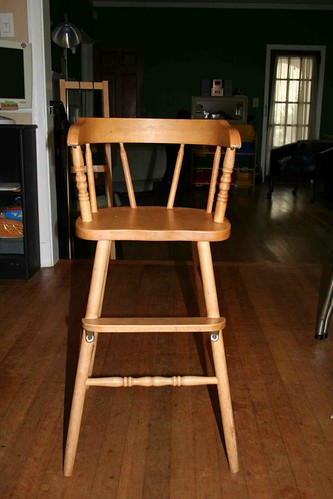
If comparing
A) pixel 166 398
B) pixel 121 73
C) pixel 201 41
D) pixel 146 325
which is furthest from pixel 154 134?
pixel 201 41

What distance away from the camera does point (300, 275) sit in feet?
9.41

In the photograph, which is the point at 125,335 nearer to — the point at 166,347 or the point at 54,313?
the point at 166,347

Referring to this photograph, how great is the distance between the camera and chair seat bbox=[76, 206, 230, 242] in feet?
4.10

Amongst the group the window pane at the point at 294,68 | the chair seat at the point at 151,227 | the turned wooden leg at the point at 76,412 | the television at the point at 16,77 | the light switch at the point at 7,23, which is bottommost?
the turned wooden leg at the point at 76,412

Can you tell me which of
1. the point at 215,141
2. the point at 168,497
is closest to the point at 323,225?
the point at 215,141

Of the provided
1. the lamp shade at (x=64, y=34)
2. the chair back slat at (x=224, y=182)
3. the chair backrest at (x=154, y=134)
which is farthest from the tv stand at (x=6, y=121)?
the lamp shade at (x=64, y=34)

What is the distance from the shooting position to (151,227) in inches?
50.9

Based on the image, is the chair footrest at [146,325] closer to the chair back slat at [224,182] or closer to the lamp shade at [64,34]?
the chair back slat at [224,182]

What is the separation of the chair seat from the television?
158cm

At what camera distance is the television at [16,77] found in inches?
107

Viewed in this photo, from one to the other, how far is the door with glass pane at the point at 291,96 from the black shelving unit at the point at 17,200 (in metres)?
6.20

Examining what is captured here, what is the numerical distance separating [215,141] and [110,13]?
7294 mm

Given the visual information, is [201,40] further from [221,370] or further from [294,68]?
[221,370]

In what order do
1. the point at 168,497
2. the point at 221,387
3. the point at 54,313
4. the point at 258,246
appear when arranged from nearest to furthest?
the point at 168,497
the point at 221,387
the point at 54,313
the point at 258,246
